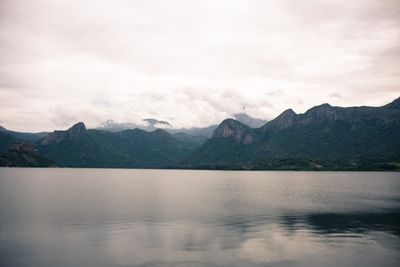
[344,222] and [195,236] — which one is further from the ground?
[195,236]

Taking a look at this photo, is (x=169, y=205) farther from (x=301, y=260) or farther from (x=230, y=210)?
(x=301, y=260)

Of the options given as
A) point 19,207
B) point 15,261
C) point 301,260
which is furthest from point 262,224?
point 19,207

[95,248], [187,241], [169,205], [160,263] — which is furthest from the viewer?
[169,205]

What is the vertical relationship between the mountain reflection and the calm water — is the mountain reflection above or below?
below

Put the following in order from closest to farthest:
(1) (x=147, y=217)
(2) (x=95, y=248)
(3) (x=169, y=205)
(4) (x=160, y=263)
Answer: (4) (x=160, y=263)
(2) (x=95, y=248)
(1) (x=147, y=217)
(3) (x=169, y=205)

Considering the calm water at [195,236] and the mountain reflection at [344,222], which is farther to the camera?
the mountain reflection at [344,222]

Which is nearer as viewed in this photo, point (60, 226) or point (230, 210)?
point (60, 226)

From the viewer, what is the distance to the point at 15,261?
169ft

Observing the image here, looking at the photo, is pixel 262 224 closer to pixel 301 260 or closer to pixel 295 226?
pixel 295 226

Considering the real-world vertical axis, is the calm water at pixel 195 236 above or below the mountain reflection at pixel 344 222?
above

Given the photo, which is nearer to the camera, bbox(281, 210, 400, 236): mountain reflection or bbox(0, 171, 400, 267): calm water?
bbox(0, 171, 400, 267): calm water

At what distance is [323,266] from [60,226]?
199 ft

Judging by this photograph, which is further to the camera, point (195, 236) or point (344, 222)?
point (344, 222)

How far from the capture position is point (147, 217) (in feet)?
312
